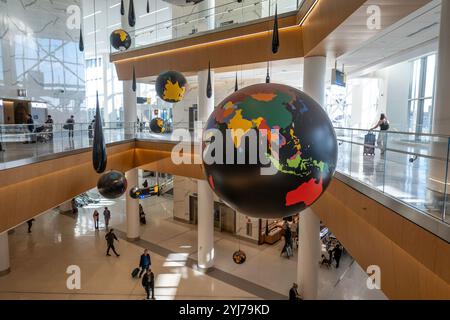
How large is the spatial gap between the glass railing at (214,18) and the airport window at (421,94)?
32.3 feet

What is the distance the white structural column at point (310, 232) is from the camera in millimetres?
8852

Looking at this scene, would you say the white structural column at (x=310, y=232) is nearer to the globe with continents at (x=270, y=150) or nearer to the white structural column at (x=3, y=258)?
the globe with continents at (x=270, y=150)

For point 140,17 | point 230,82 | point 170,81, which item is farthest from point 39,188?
point 140,17

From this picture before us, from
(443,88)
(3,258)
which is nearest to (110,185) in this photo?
(3,258)

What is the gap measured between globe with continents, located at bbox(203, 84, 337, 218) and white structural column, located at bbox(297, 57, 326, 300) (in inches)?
297

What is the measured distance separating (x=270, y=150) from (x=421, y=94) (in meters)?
17.5

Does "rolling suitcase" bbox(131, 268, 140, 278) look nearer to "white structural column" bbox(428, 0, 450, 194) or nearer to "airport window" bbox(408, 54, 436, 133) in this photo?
"white structural column" bbox(428, 0, 450, 194)

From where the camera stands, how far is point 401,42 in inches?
408

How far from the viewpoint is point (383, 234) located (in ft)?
15.1

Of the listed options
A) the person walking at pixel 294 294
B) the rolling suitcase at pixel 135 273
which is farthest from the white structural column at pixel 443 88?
the rolling suitcase at pixel 135 273

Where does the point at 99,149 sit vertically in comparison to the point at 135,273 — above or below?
above

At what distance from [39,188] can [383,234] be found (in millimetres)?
7413

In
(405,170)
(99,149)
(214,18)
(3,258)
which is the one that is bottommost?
(3,258)

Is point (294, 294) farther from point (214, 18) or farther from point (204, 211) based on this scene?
point (214, 18)
